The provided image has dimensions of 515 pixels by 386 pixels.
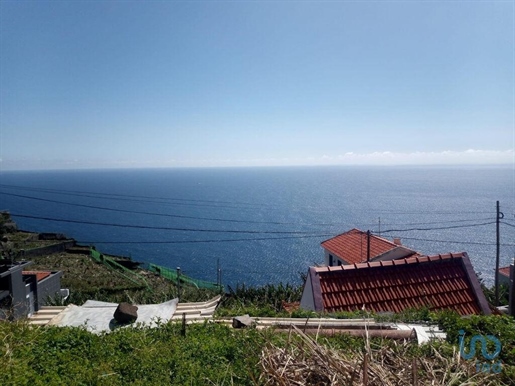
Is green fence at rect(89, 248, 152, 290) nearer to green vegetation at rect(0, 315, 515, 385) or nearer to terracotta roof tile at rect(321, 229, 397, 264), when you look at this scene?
terracotta roof tile at rect(321, 229, 397, 264)

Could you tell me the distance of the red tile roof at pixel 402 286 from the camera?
8234 mm

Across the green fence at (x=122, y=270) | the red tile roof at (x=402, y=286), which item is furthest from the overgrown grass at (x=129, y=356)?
the green fence at (x=122, y=270)

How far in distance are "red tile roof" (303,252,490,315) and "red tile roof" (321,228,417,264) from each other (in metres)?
7.07

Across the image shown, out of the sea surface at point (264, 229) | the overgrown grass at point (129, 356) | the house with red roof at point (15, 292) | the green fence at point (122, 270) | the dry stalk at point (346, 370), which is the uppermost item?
the dry stalk at point (346, 370)

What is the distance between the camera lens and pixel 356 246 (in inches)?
783

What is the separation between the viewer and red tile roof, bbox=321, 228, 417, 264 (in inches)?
682

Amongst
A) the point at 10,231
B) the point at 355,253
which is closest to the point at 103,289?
the point at 10,231

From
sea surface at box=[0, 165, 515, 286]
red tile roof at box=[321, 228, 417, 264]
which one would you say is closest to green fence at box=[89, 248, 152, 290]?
sea surface at box=[0, 165, 515, 286]

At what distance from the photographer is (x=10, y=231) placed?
9.09 meters

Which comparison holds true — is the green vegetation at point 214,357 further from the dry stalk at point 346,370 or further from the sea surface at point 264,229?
the sea surface at point 264,229

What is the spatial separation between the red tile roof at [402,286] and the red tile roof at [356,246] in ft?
23.2

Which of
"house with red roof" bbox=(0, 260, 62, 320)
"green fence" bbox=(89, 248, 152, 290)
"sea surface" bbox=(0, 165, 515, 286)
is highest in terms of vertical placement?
"house with red roof" bbox=(0, 260, 62, 320)

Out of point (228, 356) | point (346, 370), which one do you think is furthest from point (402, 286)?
point (346, 370)

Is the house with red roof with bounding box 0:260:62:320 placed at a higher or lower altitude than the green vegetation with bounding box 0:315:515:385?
lower
